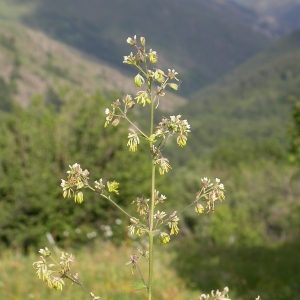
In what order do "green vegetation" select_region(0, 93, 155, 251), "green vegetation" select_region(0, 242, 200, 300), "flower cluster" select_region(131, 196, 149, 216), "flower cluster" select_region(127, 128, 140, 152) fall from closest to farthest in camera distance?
"flower cluster" select_region(127, 128, 140, 152) < "flower cluster" select_region(131, 196, 149, 216) < "green vegetation" select_region(0, 242, 200, 300) < "green vegetation" select_region(0, 93, 155, 251)

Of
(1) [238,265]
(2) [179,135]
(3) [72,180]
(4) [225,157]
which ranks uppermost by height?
(4) [225,157]

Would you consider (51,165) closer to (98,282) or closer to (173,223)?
(98,282)

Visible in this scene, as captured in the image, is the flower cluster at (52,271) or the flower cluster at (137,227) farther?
the flower cluster at (137,227)

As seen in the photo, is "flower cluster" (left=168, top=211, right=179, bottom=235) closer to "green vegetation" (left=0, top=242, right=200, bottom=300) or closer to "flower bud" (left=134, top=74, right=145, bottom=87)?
"flower bud" (left=134, top=74, right=145, bottom=87)

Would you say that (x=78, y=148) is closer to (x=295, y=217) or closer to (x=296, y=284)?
(x=296, y=284)

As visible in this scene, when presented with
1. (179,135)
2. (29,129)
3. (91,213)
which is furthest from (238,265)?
(29,129)

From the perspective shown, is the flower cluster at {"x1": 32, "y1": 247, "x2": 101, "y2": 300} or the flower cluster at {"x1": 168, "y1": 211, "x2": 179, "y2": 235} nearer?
the flower cluster at {"x1": 32, "y1": 247, "x2": 101, "y2": 300}

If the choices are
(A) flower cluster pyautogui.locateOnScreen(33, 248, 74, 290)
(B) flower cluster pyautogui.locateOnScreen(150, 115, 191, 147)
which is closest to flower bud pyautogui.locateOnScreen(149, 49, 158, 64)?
(B) flower cluster pyautogui.locateOnScreen(150, 115, 191, 147)

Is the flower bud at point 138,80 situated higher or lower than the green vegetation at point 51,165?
lower

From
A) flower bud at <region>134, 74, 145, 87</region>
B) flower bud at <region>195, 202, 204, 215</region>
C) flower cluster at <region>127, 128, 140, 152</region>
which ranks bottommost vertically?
flower bud at <region>195, 202, 204, 215</region>

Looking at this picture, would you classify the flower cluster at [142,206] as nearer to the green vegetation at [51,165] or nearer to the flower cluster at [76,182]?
the flower cluster at [76,182]

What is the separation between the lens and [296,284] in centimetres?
1141

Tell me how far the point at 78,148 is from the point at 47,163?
2.07m

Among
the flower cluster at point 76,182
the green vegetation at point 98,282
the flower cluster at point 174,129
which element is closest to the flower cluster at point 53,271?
the flower cluster at point 76,182
